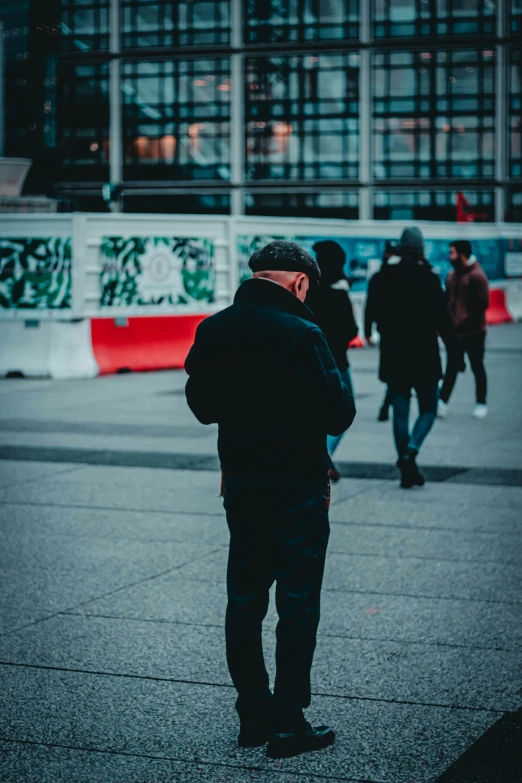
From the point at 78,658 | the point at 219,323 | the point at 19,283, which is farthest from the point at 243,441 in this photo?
the point at 19,283

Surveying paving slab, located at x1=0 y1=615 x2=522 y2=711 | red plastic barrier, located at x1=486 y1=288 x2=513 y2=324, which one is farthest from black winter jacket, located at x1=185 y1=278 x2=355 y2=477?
red plastic barrier, located at x1=486 y1=288 x2=513 y2=324

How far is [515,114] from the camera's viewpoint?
203 feet

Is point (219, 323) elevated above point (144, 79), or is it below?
below

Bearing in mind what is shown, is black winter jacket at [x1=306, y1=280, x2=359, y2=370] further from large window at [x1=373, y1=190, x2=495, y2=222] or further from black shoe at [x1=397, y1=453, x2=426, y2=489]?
large window at [x1=373, y1=190, x2=495, y2=222]

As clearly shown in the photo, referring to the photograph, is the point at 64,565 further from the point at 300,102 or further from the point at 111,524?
the point at 300,102

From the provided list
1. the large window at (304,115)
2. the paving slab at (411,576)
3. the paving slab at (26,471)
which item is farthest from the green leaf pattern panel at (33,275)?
the large window at (304,115)

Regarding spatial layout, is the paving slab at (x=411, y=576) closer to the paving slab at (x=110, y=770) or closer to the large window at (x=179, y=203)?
the paving slab at (x=110, y=770)

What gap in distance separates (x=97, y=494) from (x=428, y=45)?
5546 centimetres

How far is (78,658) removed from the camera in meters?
4.85

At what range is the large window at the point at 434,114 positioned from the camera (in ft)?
200

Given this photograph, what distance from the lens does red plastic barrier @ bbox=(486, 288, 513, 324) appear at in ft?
91.3

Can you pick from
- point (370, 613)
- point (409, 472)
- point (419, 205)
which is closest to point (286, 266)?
point (370, 613)

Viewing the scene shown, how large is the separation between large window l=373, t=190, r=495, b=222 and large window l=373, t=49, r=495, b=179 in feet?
3.13

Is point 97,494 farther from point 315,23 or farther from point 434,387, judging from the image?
point 315,23
